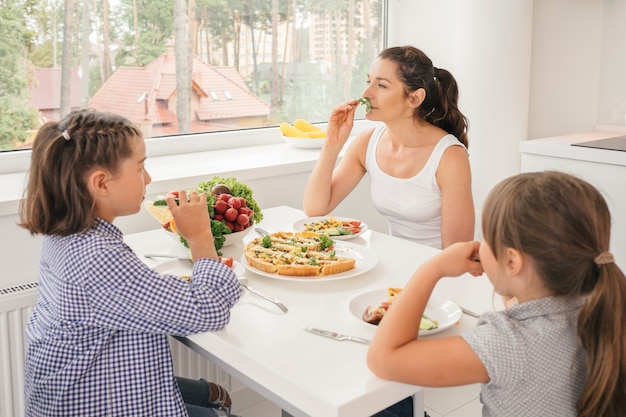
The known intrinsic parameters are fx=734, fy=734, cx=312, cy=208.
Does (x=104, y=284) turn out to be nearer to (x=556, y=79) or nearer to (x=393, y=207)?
(x=393, y=207)

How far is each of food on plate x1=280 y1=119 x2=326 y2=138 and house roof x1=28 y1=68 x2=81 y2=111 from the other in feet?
2.75

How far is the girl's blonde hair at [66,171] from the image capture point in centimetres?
128

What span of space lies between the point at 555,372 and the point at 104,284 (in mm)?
735

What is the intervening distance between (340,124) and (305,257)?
70 cm

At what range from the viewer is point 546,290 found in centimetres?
110

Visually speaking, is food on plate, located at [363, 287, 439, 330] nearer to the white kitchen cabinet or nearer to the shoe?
the shoe

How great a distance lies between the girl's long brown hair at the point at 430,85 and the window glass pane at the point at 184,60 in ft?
2.93

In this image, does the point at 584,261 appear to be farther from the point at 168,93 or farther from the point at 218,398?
the point at 168,93

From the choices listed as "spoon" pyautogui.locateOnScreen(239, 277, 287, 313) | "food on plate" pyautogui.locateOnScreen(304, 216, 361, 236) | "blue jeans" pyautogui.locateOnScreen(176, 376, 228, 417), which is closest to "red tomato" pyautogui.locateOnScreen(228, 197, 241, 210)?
"food on plate" pyautogui.locateOnScreen(304, 216, 361, 236)

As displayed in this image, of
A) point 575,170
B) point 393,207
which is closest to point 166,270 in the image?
point 393,207

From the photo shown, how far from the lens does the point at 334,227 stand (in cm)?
196

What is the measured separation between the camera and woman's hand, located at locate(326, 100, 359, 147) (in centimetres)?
224

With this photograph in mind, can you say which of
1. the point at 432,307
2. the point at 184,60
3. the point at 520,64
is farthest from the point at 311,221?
the point at 520,64

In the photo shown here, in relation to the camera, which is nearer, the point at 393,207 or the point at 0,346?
the point at 0,346
